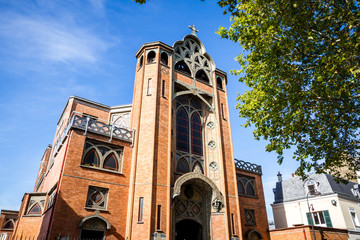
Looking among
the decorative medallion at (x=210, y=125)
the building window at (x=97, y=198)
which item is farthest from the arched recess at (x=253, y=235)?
the building window at (x=97, y=198)

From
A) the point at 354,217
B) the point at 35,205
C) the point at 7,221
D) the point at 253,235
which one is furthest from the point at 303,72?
the point at 7,221

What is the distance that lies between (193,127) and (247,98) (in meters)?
6.52

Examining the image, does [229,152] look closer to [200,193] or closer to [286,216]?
[200,193]

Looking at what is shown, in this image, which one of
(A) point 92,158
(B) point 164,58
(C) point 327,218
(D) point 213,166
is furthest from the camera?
(C) point 327,218

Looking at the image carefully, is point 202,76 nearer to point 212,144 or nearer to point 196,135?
point 196,135

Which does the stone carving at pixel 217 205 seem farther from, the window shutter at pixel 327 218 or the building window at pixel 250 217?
Result: the window shutter at pixel 327 218

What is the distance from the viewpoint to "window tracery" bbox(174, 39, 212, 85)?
951 inches

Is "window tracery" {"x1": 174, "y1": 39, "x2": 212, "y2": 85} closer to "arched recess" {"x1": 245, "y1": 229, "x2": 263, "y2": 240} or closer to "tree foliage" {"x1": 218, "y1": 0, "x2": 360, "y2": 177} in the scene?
"tree foliage" {"x1": 218, "y1": 0, "x2": 360, "y2": 177}

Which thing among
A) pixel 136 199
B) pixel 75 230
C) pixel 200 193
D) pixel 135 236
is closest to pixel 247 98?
pixel 200 193

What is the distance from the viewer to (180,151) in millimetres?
20453

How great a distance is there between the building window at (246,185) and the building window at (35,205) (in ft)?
52.3

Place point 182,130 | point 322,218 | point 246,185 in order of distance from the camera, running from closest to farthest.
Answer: point 182,130 → point 246,185 → point 322,218

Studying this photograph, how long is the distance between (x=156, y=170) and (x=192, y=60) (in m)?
12.0

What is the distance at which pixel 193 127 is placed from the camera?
22.5 metres
